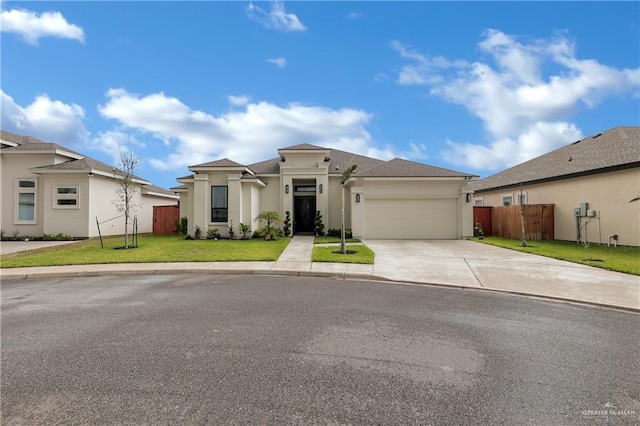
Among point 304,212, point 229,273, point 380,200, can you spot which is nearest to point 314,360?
point 229,273

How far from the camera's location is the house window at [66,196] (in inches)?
723

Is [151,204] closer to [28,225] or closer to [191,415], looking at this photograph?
[28,225]

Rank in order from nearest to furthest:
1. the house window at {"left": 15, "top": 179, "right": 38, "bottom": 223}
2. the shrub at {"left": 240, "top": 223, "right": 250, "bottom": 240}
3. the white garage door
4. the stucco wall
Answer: the stucco wall, the shrub at {"left": 240, "top": 223, "right": 250, "bottom": 240}, the house window at {"left": 15, "top": 179, "right": 38, "bottom": 223}, the white garage door

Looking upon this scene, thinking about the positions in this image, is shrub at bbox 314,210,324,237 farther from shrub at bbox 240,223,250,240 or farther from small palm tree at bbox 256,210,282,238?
shrub at bbox 240,223,250,240

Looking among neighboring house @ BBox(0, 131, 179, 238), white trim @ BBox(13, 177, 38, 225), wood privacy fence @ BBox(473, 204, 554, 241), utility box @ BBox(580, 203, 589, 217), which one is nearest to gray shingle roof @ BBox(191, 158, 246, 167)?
neighboring house @ BBox(0, 131, 179, 238)

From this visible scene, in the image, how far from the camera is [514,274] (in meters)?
9.48

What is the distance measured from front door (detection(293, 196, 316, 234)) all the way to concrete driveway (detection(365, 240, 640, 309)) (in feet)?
27.4

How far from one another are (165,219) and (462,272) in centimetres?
Answer: 1897

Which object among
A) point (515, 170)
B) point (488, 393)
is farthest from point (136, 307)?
point (515, 170)

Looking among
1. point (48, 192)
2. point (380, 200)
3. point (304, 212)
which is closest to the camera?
→ point (48, 192)

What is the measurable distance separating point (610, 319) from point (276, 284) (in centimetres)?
651

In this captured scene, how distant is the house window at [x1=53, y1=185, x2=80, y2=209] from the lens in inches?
723

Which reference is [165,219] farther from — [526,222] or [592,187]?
[592,187]

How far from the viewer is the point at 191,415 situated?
9.45 feet
